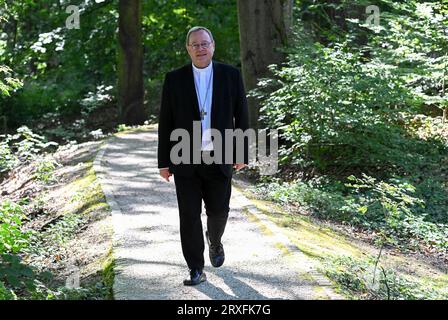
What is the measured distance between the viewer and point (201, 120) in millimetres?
6492

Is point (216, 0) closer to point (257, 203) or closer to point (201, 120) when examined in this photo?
point (257, 203)

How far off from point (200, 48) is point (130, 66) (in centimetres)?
1601

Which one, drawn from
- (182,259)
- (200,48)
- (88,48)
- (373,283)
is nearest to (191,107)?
(200,48)

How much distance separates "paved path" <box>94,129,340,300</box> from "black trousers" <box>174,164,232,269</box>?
0.39 meters

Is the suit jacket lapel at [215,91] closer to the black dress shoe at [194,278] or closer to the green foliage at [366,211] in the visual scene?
the black dress shoe at [194,278]

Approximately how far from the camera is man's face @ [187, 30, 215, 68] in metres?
6.32

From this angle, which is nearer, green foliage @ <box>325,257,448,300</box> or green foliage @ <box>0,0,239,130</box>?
green foliage @ <box>325,257,448,300</box>

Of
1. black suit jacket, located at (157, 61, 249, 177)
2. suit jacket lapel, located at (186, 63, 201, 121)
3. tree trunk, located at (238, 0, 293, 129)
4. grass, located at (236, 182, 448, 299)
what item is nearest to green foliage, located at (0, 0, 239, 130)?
tree trunk, located at (238, 0, 293, 129)

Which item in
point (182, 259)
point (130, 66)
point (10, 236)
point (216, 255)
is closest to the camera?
point (216, 255)

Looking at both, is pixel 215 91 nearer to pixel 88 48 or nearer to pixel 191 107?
pixel 191 107

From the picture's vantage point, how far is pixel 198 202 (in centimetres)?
654

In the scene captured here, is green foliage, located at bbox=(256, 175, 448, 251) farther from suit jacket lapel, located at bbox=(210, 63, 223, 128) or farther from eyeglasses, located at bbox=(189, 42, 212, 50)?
eyeglasses, located at bbox=(189, 42, 212, 50)
